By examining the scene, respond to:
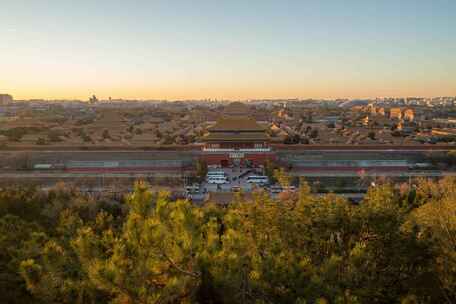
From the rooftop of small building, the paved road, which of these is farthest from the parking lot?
the rooftop of small building

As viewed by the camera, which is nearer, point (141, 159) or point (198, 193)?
point (198, 193)

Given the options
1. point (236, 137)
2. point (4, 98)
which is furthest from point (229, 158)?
point (4, 98)

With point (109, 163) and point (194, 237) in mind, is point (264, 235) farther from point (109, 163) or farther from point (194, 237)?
point (109, 163)

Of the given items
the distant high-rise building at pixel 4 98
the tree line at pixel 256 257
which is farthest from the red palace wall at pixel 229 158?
the distant high-rise building at pixel 4 98

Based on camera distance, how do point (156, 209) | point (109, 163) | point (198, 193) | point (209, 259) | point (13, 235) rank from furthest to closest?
point (109, 163)
point (198, 193)
point (13, 235)
point (209, 259)
point (156, 209)

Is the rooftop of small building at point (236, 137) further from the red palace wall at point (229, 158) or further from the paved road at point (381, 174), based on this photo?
the paved road at point (381, 174)

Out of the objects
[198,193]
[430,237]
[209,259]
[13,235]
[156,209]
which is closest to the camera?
[156,209]

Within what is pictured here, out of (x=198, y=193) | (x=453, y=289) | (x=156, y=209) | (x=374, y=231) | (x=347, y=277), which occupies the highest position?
(x=156, y=209)

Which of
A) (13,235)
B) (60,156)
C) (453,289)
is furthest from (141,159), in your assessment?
(453,289)

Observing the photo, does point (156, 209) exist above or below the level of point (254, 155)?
above
